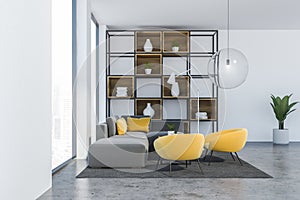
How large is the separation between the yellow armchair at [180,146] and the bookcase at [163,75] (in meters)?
3.30

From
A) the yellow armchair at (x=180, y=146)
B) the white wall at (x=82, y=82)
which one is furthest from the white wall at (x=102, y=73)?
the yellow armchair at (x=180, y=146)

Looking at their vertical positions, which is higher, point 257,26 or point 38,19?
point 257,26

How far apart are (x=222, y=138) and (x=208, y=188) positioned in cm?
169

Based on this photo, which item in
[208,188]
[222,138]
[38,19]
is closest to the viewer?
[38,19]

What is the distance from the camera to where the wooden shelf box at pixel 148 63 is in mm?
8492

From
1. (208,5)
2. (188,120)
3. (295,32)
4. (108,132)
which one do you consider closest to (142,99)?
(188,120)

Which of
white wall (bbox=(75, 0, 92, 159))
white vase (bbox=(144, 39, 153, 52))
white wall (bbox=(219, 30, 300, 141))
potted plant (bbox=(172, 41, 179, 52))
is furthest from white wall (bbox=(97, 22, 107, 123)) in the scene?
white wall (bbox=(219, 30, 300, 141))

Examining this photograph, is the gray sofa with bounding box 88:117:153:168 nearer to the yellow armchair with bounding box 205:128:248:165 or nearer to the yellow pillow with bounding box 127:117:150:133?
the yellow armchair with bounding box 205:128:248:165

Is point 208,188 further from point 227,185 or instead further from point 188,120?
point 188,120

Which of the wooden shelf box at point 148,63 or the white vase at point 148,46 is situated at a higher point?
the white vase at point 148,46

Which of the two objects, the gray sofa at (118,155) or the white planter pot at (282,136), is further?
the white planter pot at (282,136)

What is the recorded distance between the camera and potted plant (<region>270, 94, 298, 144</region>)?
27.1 ft

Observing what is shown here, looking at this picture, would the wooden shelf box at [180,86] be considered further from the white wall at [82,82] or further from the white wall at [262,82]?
the white wall at [82,82]

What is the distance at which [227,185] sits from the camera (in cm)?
Result: 412
